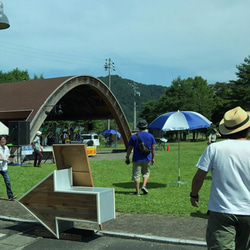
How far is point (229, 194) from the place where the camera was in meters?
3.08

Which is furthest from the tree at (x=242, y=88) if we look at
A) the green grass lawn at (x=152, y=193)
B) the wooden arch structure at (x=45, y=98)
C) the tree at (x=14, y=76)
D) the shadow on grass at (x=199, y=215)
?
the shadow on grass at (x=199, y=215)

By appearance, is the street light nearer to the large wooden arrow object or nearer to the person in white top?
the large wooden arrow object

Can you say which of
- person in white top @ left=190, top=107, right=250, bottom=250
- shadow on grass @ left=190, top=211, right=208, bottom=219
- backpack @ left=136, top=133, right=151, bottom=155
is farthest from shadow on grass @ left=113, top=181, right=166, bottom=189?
person in white top @ left=190, top=107, right=250, bottom=250

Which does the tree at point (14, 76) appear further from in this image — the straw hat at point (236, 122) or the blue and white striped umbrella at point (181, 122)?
the straw hat at point (236, 122)

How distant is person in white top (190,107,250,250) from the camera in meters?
3.03

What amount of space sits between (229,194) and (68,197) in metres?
3.20

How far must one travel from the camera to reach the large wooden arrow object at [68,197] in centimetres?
548

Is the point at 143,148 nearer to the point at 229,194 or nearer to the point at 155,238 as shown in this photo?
the point at 155,238

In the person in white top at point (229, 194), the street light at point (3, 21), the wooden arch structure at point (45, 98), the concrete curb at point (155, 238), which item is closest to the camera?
the person in white top at point (229, 194)

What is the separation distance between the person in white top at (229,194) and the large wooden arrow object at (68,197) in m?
2.57

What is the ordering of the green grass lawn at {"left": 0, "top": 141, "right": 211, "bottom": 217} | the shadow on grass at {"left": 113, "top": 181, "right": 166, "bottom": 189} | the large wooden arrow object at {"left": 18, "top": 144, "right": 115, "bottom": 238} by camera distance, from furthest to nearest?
the shadow on grass at {"left": 113, "top": 181, "right": 166, "bottom": 189} → the green grass lawn at {"left": 0, "top": 141, "right": 211, "bottom": 217} → the large wooden arrow object at {"left": 18, "top": 144, "right": 115, "bottom": 238}

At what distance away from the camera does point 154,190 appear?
1008 cm

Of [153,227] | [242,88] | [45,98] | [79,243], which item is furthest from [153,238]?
[242,88]

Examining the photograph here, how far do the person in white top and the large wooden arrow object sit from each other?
2.57 m
